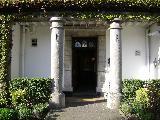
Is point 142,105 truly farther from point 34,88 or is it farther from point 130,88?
point 34,88

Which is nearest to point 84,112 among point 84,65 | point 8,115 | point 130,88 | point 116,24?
point 130,88

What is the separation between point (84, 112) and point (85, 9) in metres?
4.30

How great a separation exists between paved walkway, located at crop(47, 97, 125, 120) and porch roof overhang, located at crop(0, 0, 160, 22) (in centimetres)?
363

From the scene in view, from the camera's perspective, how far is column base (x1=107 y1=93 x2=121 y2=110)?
47.0ft

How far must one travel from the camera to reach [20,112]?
11992 millimetres

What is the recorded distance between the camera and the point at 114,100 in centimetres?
1438

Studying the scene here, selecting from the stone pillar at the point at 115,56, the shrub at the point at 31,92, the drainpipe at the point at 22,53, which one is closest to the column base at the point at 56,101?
the shrub at the point at 31,92

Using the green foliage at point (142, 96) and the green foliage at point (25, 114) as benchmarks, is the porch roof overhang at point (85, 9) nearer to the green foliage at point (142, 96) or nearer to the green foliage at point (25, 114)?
the green foliage at point (142, 96)

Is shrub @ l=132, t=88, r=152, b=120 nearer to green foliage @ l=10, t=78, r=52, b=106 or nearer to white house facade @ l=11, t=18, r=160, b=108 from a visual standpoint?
A: green foliage @ l=10, t=78, r=52, b=106

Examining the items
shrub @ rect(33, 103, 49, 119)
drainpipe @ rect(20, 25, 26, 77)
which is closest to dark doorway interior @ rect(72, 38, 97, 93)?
drainpipe @ rect(20, 25, 26, 77)

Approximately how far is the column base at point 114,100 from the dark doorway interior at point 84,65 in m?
4.05

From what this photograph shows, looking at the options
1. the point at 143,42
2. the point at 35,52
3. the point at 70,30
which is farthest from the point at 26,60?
the point at 143,42

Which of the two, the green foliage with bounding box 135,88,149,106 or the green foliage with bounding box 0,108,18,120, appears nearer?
the green foliage with bounding box 0,108,18,120

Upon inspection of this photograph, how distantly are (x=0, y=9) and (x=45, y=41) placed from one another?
11.5ft
